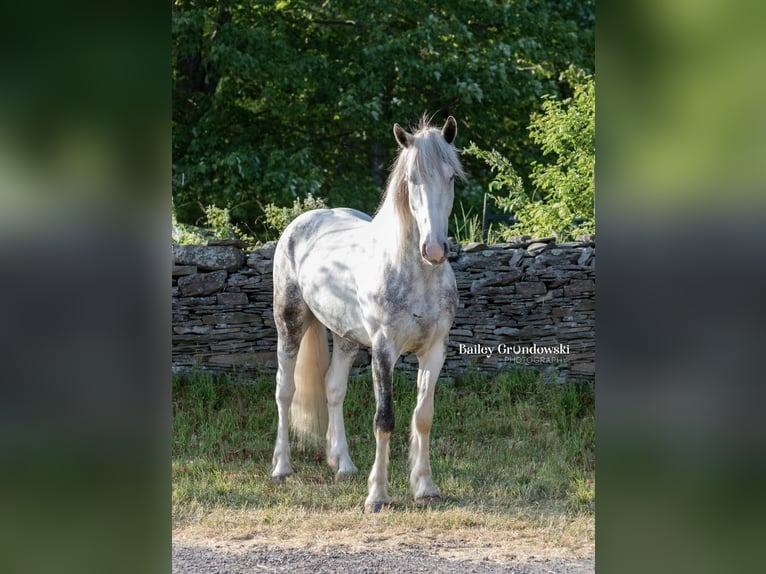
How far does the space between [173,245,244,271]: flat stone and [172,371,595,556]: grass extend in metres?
0.87

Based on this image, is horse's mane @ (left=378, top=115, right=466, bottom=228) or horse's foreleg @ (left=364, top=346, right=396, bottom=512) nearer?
horse's mane @ (left=378, top=115, right=466, bottom=228)

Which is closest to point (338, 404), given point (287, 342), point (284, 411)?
point (284, 411)

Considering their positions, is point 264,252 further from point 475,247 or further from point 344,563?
point 344,563

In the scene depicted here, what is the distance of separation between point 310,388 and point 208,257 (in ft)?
5.65

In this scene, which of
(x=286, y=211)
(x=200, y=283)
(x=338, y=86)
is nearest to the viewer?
(x=200, y=283)

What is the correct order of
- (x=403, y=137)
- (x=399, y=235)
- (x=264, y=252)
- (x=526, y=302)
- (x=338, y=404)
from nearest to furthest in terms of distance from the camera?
(x=403, y=137)
(x=399, y=235)
(x=338, y=404)
(x=526, y=302)
(x=264, y=252)

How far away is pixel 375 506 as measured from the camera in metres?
4.46

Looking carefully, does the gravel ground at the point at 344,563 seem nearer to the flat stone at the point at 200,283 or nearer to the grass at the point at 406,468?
the grass at the point at 406,468

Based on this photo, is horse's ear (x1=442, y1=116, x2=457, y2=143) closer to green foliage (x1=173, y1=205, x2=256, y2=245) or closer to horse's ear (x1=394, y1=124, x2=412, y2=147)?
horse's ear (x1=394, y1=124, x2=412, y2=147)

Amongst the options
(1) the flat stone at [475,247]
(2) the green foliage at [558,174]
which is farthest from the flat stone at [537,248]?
(1) the flat stone at [475,247]

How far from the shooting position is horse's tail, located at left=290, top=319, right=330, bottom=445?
5.12 metres

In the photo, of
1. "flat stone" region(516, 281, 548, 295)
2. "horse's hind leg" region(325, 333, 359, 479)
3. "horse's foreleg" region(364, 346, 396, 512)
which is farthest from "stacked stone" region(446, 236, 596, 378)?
"horse's foreleg" region(364, 346, 396, 512)
